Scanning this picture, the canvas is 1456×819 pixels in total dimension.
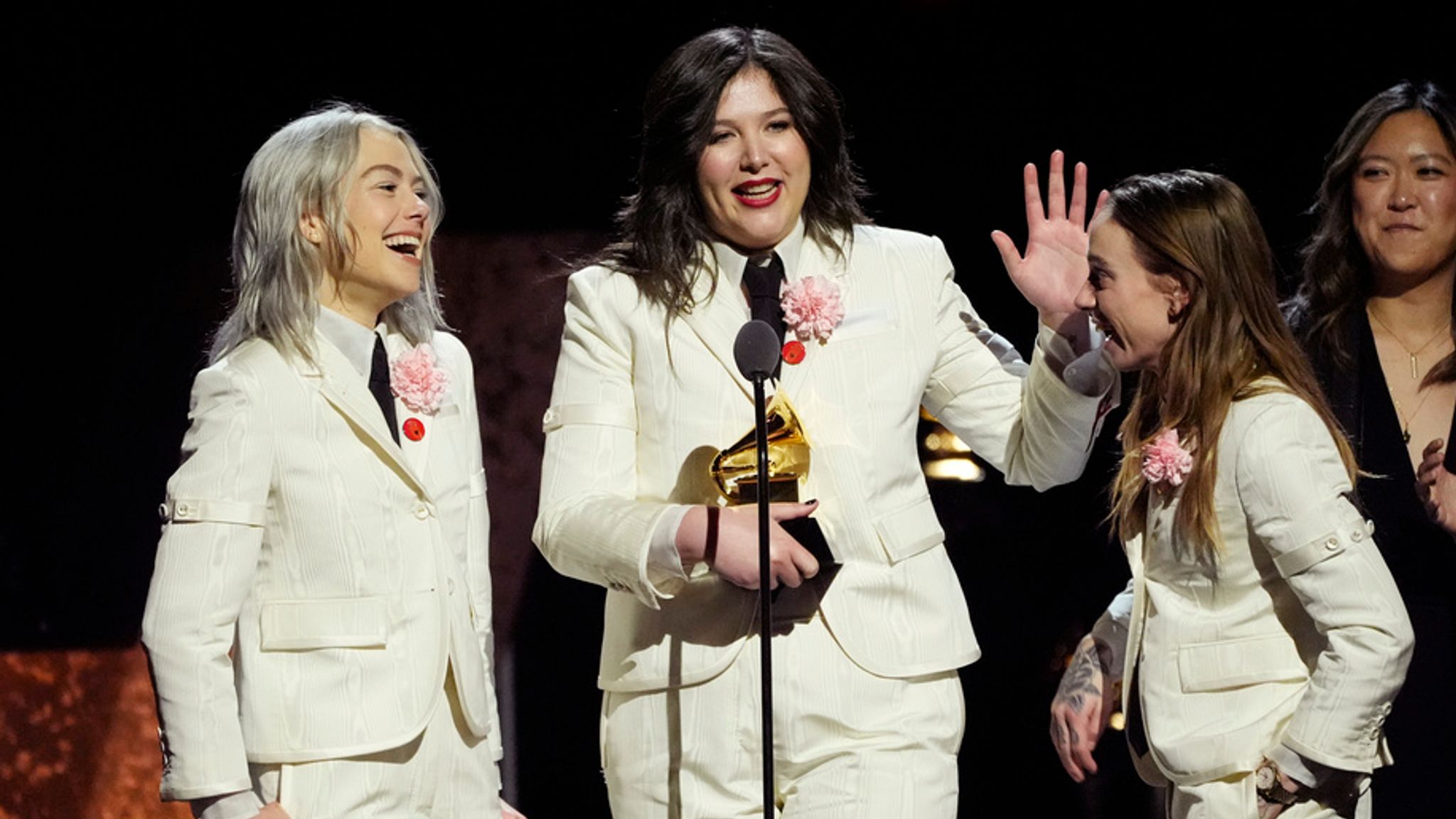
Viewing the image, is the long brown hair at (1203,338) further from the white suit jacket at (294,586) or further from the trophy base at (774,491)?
the white suit jacket at (294,586)

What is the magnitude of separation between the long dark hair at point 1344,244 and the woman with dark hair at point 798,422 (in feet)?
2.24

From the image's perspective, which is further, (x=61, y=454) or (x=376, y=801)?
(x=61, y=454)

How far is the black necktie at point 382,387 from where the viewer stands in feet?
7.93

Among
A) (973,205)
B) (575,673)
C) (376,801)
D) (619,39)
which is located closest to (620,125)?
(619,39)

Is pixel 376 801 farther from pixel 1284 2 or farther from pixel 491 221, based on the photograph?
pixel 1284 2

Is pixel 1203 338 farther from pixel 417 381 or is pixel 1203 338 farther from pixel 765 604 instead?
pixel 417 381

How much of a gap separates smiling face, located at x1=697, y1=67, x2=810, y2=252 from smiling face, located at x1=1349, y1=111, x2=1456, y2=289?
3.60 ft

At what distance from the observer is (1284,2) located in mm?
3582

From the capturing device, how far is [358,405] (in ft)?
7.64

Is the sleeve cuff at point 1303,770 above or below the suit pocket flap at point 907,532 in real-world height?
below

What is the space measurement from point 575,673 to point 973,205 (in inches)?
56.3

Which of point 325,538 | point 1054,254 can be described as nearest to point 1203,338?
point 1054,254

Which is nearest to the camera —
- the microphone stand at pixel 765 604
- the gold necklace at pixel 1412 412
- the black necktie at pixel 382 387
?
the microphone stand at pixel 765 604

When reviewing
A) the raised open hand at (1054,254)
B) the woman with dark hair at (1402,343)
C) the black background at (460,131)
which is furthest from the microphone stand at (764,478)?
the black background at (460,131)
